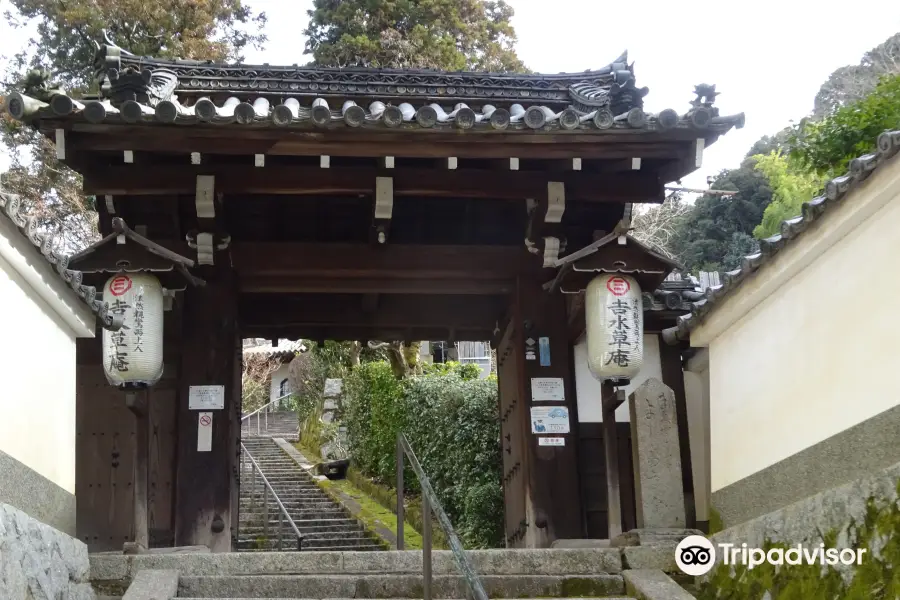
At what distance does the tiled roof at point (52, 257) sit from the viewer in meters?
4.98

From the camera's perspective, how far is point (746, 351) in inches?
252

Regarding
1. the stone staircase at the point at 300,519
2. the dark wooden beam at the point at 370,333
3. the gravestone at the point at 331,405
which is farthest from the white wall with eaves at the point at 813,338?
the gravestone at the point at 331,405

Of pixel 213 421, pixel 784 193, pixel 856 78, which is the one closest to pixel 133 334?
pixel 213 421

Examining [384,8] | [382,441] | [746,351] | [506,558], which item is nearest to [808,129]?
[746,351]

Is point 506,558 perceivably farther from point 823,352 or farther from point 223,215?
point 223,215

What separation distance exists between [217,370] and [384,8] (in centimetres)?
1840

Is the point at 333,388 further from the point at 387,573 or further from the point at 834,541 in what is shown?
the point at 834,541

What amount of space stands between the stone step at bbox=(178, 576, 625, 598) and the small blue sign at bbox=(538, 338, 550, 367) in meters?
2.70

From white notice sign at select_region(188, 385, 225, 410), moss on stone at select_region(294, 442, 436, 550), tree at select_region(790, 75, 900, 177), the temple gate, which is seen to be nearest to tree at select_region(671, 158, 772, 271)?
moss on stone at select_region(294, 442, 436, 550)

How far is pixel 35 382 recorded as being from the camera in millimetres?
5816

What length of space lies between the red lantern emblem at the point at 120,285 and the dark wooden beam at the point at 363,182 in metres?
0.86

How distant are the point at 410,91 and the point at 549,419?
148 inches

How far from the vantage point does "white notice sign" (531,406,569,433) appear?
7.95 metres

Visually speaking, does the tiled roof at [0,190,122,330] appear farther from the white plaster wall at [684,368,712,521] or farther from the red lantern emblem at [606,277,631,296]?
the white plaster wall at [684,368,712,521]
